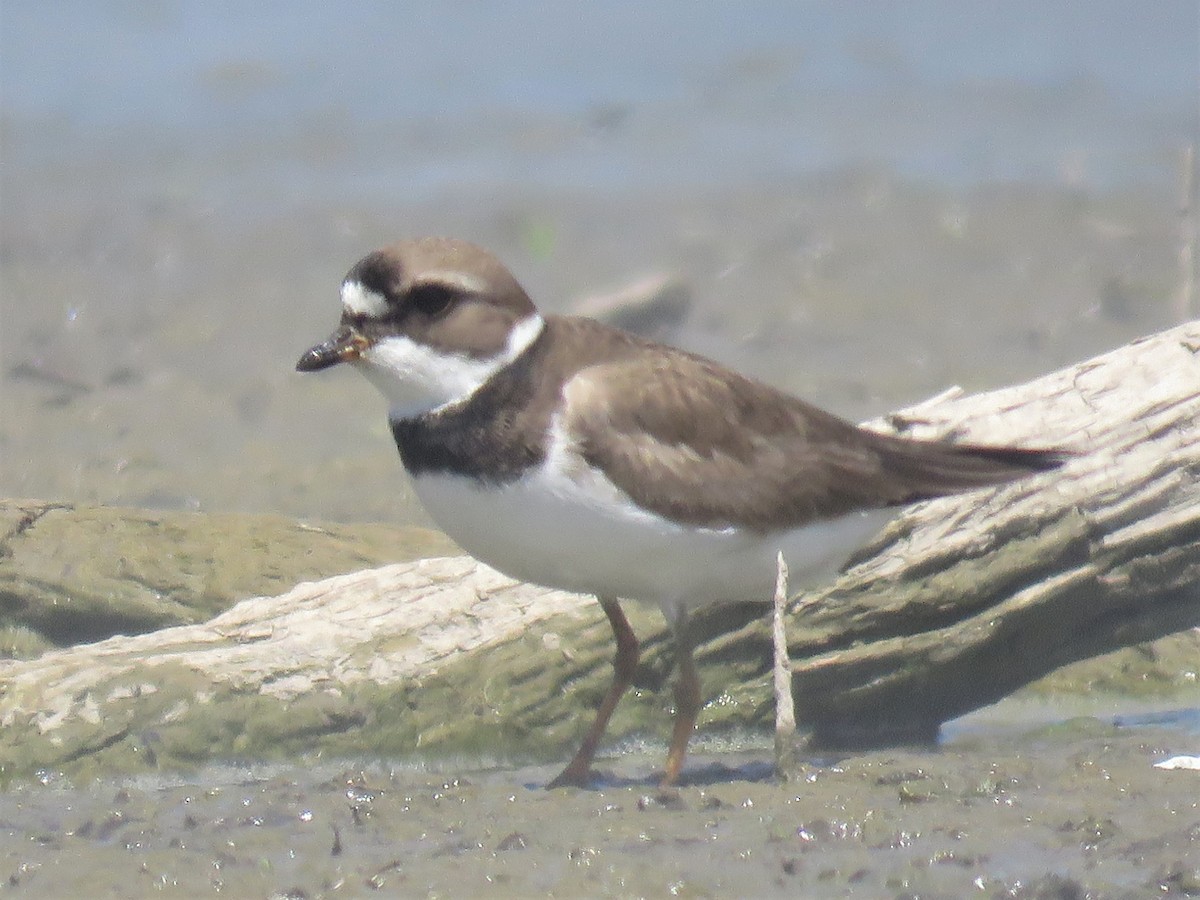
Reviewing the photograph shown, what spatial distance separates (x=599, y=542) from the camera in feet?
17.6

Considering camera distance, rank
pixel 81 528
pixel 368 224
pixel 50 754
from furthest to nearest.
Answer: pixel 368 224
pixel 81 528
pixel 50 754

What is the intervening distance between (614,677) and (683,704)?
0.97ft

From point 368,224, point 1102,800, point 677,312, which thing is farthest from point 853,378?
point 1102,800

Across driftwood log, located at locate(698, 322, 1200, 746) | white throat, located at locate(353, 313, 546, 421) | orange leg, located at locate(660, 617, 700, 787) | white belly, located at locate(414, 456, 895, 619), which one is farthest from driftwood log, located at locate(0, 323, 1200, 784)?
white throat, located at locate(353, 313, 546, 421)

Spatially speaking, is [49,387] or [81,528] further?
[49,387]

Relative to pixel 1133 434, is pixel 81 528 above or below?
below

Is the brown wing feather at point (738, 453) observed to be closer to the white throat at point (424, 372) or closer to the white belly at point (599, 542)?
the white belly at point (599, 542)

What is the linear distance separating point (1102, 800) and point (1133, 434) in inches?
55.0

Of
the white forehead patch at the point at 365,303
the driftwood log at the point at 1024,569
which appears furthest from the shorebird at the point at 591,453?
the driftwood log at the point at 1024,569

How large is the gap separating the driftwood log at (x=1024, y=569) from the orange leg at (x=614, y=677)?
1.29 feet

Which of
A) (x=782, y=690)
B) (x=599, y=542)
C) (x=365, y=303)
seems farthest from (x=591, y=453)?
(x=782, y=690)

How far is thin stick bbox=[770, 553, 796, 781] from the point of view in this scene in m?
5.62

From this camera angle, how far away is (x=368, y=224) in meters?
14.2

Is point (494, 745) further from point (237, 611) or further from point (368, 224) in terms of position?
point (368, 224)
